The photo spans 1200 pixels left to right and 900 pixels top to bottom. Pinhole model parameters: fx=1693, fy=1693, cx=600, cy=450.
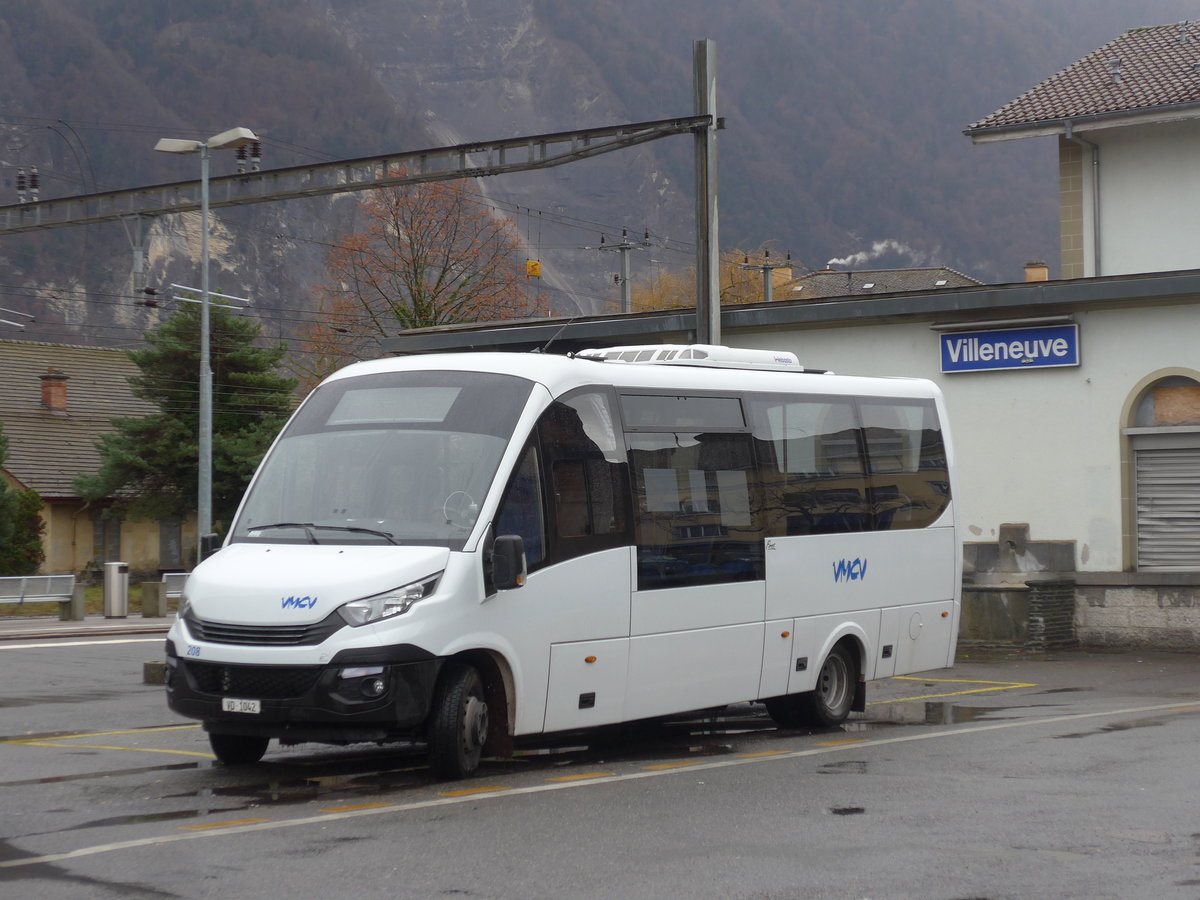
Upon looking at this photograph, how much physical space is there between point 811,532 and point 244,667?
5.25 meters

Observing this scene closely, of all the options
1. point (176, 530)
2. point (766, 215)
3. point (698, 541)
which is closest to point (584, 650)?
point (698, 541)

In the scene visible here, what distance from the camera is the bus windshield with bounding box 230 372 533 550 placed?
1039 cm

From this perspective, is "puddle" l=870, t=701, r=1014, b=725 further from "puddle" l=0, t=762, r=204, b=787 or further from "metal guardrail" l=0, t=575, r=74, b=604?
"metal guardrail" l=0, t=575, r=74, b=604

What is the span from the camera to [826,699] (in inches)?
539

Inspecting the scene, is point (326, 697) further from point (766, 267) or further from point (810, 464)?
point (766, 267)

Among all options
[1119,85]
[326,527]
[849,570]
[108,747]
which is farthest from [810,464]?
[1119,85]

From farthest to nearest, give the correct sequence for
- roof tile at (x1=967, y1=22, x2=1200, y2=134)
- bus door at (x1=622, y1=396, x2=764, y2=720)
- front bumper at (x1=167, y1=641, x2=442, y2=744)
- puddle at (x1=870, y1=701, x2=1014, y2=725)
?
roof tile at (x1=967, y1=22, x2=1200, y2=134), puddle at (x1=870, y1=701, x2=1014, y2=725), bus door at (x1=622, y1=396, x2=764, y2=720), front bumper at (x1=167, y1=641, x2=442, y2=744)

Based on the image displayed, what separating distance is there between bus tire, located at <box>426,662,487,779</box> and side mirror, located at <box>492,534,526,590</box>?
56 cm

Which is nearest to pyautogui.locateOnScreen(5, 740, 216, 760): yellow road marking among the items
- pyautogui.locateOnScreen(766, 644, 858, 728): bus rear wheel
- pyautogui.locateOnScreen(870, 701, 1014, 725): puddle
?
pyautogui.locateOnScreen(766, 644, 858, 728): bus rear wheel

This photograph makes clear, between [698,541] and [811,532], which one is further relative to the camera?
[811,532]

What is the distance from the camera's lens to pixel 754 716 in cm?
1495

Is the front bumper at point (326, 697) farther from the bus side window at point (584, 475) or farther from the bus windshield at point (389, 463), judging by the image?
the bus side window at point (584, 475)

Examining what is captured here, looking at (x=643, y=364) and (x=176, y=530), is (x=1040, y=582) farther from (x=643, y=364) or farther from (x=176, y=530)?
(x=176, y=530)

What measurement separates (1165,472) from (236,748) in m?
14.3
